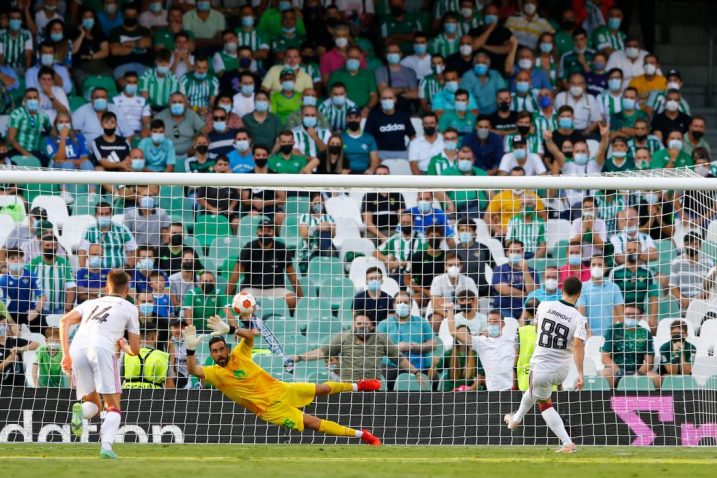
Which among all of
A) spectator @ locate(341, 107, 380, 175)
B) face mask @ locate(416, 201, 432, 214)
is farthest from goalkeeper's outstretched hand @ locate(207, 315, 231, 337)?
spectator @ locate(341, 107, 380, 175)

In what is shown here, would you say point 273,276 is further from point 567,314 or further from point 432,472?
point 432,472

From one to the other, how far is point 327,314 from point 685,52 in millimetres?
9333

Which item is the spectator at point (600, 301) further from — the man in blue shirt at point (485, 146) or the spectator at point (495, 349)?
the man in blue shirt at point (485, 146)

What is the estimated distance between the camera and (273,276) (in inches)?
581

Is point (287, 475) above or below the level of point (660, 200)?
below

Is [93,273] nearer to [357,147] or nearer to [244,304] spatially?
[244,304]

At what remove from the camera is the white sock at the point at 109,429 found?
10695 millimetres

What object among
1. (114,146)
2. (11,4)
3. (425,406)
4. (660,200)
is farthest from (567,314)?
(11,4)

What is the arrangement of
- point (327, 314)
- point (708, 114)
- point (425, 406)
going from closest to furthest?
point (425, 406)
point (327, 314)
point (708, 114)

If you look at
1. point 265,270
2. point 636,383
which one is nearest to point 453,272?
point 265,270

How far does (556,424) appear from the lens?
40.4 ft

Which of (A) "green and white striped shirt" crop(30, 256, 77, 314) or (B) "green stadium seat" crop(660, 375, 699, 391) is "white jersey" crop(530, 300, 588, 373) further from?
(A) "green and white striped shirt" crop(30, 256, 77, 314)

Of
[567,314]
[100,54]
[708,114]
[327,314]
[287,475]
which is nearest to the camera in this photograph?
[287,475]

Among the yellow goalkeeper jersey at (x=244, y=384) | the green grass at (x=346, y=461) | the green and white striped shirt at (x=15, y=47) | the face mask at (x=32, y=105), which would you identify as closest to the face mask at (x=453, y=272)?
the green grass at (x=346, y=461)
